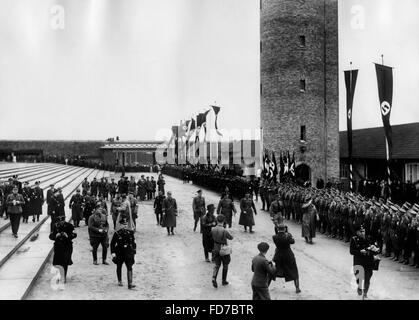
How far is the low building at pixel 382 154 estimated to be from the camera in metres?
30.0

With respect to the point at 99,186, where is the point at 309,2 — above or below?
above

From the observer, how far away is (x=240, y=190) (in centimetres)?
2733

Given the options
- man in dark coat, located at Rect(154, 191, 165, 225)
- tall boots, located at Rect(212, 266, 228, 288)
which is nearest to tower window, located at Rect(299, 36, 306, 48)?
man in dark coat, located at Rect(154, 191, 165, 225)

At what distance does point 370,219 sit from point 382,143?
2436 cm

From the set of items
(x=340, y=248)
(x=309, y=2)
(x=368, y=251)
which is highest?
(x=309, y=2)

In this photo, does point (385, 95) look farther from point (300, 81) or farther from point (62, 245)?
point (300, 81)

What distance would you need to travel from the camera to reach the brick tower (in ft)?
119

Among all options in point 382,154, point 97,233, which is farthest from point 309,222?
point 382,154

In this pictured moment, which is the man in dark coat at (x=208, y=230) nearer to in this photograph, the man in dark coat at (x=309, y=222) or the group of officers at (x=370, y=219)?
the group of officers at (x=370, y=219)

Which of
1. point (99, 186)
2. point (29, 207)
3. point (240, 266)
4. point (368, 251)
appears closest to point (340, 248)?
point (240, 266)

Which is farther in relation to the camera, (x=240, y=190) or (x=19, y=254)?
(x=240, y=190)

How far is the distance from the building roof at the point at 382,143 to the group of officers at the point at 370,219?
12.9 meters
